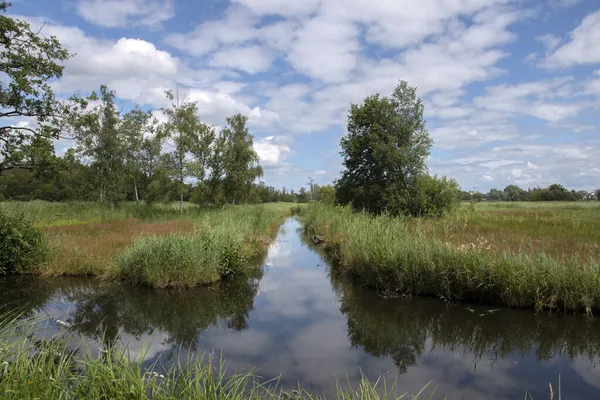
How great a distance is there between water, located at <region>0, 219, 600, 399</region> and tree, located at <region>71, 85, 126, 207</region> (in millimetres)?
16493

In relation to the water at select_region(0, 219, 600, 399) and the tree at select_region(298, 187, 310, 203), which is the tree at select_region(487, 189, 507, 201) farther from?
the water at select_region(0, 219, 600, 399)

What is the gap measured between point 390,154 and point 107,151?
20.2 metres

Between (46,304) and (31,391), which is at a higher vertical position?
(31,391)

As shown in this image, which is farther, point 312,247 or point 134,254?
point 312,247

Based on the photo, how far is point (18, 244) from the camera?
1283 cm

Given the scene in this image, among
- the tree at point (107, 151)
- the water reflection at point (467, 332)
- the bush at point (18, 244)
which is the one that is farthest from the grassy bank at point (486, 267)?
the tree at point (107, 151)

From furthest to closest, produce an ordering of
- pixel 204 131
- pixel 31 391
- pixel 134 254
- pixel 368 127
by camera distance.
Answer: pixel 204 131
pixel 368 127
pixel 134 254
pixel 31 391

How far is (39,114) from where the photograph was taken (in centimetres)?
1243

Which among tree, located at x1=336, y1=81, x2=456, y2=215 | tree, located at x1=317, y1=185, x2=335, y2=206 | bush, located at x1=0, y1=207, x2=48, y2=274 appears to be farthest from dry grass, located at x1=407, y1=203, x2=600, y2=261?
tree, located at x1=317, y1=185, x2=335, y2=206

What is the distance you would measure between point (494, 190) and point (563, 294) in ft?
335

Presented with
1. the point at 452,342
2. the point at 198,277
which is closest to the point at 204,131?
the point at 198,277

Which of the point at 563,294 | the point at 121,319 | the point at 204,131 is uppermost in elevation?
the point at 204,131

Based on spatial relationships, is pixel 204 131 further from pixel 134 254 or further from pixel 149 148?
pixel 134 254

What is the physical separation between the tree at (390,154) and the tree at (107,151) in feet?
57.7
